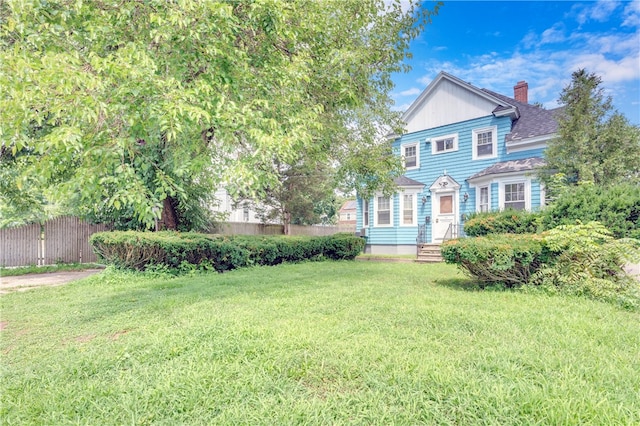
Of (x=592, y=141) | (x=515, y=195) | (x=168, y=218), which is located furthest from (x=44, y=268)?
(x=592, y=141)

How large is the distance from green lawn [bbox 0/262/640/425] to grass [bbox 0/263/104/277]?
5.99 m

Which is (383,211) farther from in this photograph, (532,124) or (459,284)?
(459,284)

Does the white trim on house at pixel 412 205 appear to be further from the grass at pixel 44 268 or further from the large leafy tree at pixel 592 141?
the grass at pixel 44 268

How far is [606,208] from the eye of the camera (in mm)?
6547

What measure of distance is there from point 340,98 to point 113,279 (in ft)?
20.1

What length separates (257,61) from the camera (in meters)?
5.12

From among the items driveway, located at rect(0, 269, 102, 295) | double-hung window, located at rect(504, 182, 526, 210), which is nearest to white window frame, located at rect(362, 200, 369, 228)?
double-hung window, located at rect(504, 182, 526, 210)

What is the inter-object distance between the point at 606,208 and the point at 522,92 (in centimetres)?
1097

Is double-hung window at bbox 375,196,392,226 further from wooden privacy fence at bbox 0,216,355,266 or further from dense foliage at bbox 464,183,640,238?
wooden privacy fence at bbox 0,216,355,266

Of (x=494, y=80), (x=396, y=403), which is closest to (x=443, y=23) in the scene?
(x=494, y=80)

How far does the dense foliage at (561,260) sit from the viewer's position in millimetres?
4531

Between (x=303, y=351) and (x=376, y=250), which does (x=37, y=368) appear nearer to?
(x=303, y=351)

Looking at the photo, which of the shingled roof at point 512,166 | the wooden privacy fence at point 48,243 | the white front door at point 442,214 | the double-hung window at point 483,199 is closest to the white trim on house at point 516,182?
the shingled roof at point 512,166

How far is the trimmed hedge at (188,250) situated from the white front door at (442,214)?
6.68 metres
